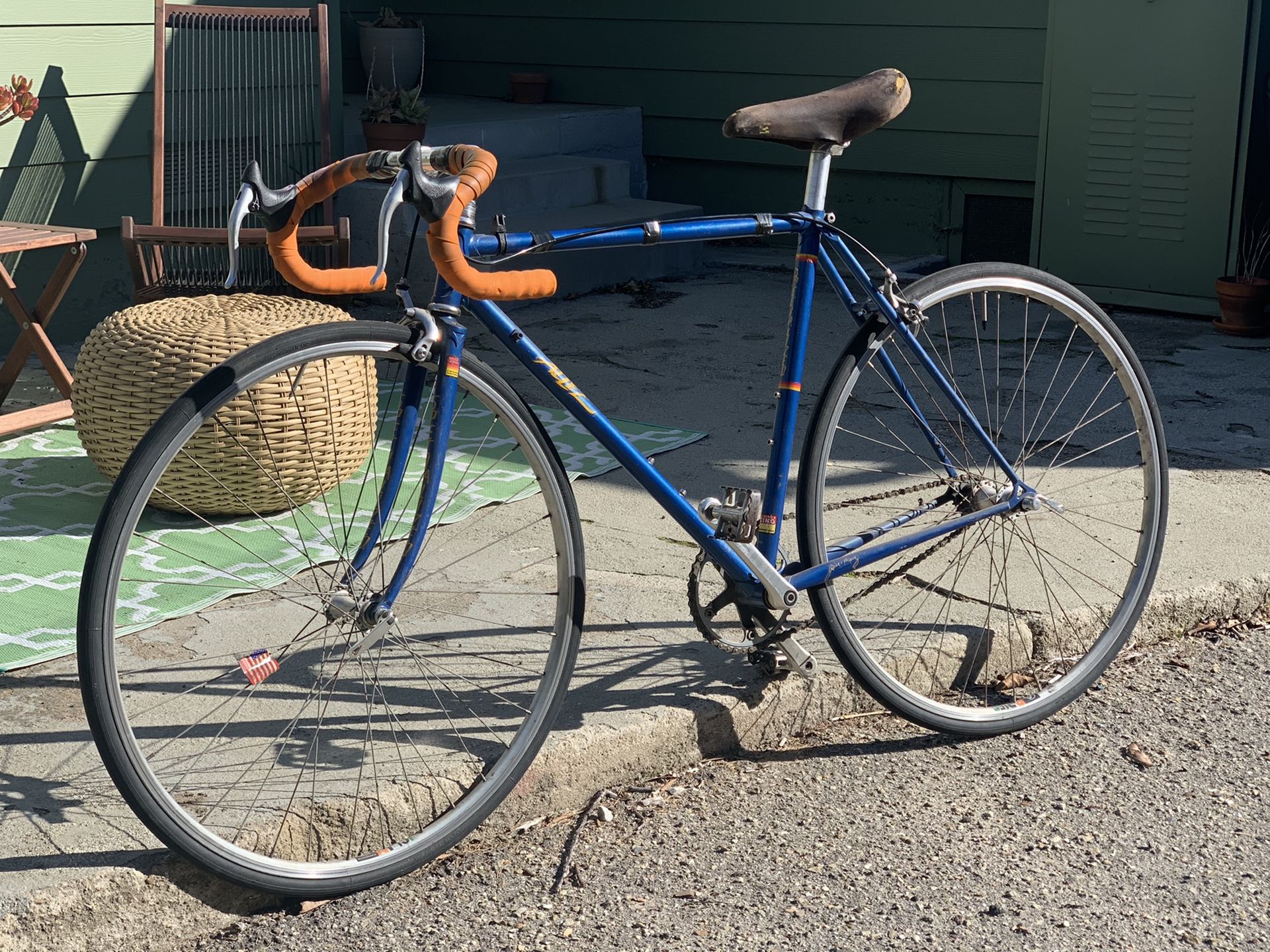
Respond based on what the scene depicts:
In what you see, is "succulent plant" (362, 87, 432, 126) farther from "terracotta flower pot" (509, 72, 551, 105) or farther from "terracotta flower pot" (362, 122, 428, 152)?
"terracotta flower pot" (509, 72, 551, 105)

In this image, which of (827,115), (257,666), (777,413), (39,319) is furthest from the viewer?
(39,319)

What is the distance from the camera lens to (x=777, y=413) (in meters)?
2.09

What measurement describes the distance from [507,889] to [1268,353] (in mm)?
3877

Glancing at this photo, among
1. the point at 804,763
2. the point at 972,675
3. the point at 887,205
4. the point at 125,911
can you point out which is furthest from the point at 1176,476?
the point at 887,205

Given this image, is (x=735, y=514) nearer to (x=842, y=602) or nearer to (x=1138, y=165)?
(x=842, y=602)

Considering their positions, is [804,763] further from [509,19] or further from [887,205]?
[509,19]

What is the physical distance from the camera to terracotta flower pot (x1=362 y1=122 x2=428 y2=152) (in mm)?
5555

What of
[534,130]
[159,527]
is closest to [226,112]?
[534,130]

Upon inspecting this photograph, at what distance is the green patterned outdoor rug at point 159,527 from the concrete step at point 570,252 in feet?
4.77

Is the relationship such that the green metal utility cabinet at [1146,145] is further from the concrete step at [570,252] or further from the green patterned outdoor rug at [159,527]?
the green patterned outdoor rug at [159,527]

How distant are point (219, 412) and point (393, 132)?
9.66ft

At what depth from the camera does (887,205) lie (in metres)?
6.63

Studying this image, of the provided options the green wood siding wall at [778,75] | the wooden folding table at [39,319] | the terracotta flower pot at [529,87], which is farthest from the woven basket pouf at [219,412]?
the terracotta flower pot at [529,87]

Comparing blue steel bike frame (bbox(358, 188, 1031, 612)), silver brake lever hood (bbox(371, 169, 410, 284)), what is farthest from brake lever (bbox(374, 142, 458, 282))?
blue steel bike frame (bbox(358, 188, 1031, 612))
